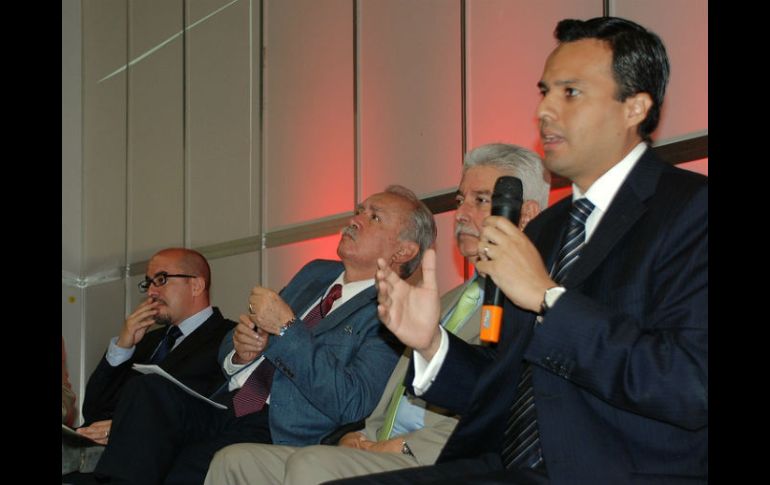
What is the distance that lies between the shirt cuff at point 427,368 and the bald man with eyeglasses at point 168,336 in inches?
82.4

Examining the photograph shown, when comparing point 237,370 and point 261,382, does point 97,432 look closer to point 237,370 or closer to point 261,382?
point 237,370

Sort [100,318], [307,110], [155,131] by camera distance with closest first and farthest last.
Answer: [307,110] → [155,131] → [100,318]

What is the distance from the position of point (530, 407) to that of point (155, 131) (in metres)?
5.22

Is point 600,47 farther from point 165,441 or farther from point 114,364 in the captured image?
point 114,364

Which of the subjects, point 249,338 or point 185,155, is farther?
point 185,155

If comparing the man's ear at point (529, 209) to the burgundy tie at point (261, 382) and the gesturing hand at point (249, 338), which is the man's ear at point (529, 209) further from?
the gesturing hand at point (249, 338)

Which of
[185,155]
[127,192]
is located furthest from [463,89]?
[127,192]

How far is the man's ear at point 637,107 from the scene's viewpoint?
2.27 meters

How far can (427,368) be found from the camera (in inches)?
87.4

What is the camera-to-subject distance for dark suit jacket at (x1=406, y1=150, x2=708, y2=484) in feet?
5.98

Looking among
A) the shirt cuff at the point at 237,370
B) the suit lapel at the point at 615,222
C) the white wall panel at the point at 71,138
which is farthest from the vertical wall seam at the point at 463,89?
the white wall panel at the point at 71,138

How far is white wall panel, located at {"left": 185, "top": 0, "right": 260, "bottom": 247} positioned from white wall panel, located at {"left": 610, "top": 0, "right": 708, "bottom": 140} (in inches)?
119

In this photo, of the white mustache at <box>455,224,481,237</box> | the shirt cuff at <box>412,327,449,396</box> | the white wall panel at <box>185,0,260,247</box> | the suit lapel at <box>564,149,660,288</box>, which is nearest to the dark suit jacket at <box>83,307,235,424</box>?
the white wall panel at <box>185,0,260,247</box>
